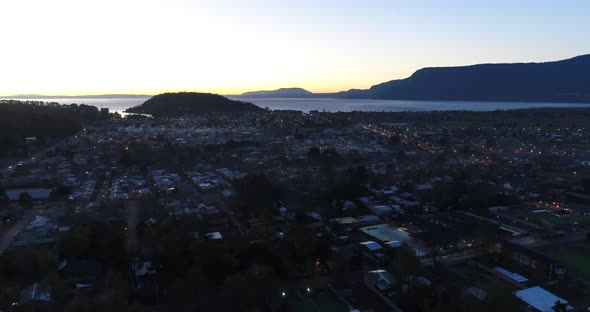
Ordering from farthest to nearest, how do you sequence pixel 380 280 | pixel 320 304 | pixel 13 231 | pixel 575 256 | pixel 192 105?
1. pixel 192 105
2. pixel 13 231
3. pixel 575 256
4. pixel 380 280
5. pixel 320 304

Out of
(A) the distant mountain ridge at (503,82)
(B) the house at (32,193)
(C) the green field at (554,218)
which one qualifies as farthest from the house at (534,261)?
(A) the distant mountain ridge at (503,82)

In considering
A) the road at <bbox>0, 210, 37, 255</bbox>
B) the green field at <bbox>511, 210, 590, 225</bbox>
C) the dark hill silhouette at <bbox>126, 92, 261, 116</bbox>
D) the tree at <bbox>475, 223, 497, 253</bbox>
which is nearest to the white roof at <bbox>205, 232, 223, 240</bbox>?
the road at <bbox>0, 210, 37, 255</bbox>

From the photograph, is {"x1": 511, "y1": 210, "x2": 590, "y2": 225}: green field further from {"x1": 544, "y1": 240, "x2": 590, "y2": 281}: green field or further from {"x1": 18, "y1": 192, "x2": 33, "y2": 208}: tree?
{"x1": 18, "y1": 192, "x2": 33, "y2": 208}: tree

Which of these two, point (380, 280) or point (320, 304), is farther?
point (380, 280)

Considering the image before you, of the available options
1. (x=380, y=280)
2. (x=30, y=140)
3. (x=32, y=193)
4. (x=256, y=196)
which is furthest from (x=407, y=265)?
(x=30, y=140)

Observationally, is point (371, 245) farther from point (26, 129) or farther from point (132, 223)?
point (26, 129)

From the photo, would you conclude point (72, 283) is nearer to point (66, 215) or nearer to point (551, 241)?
point (66, 215)

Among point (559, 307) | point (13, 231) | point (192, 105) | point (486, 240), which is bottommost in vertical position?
point (13, 231)

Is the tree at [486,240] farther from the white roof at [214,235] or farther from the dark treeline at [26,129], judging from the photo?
the dark treeline at [26,129]
